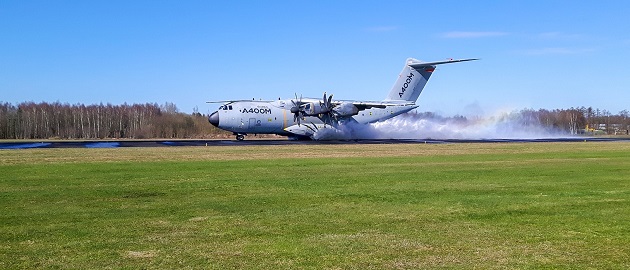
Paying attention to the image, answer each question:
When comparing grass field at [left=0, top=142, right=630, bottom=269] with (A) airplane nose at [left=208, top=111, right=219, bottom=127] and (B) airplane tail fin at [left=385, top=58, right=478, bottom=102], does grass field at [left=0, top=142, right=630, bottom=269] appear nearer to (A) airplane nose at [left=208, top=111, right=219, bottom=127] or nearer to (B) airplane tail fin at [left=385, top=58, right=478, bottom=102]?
(A) airplane nose at [left=208, top=111, right=219, bottom=127]

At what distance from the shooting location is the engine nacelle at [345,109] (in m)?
55.9

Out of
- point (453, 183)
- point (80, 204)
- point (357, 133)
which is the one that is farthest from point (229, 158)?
point (357, 133)

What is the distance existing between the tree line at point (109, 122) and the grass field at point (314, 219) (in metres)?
49.4

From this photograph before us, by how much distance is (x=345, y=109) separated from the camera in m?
55.9

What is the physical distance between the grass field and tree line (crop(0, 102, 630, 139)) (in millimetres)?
49361

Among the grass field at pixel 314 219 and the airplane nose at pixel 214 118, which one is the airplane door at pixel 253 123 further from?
the grass field at pixel 314 219

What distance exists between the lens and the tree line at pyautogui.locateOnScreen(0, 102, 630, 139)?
272 feet

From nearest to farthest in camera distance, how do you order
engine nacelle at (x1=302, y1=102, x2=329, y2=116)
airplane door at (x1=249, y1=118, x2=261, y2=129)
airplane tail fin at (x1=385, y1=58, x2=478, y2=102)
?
airplane door at (x1=249, y1=118, x2=261, y2=129) → engine nacelle at (x1=302, y1=102, x2=329, y2=116) → airplane tail fin at (x1=385, y1=58, x2=478, y2=102)

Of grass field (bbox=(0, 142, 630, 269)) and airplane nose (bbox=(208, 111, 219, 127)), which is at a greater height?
airplane nose (bbox=(208, 111, 219, 127))

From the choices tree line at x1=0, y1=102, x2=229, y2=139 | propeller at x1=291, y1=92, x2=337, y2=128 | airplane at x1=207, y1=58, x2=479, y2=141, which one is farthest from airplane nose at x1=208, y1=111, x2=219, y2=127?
tree line at x1=0, y1=102, x2=229, y2=139

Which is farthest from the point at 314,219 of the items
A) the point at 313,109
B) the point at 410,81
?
the point at 410,81

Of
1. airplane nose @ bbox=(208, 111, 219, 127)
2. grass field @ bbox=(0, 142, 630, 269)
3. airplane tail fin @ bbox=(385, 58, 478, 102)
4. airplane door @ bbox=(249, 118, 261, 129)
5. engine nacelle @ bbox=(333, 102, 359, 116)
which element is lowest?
grass field @ bbox=(0, 142, 630, 269)

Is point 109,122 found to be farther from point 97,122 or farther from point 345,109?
point 345,109

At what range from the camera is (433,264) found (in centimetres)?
845
